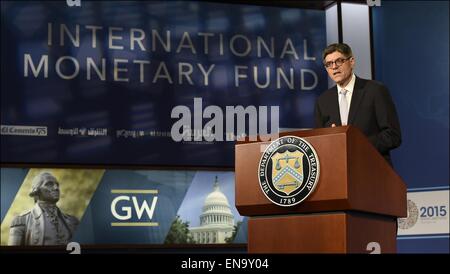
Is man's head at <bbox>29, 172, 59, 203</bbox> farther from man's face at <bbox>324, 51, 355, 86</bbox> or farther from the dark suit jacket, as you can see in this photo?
man's face at <bbox>324, 51, 355, 86</bbox>

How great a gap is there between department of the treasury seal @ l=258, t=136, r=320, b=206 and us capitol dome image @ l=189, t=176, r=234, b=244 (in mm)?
2638

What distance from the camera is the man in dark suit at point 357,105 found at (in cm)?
221

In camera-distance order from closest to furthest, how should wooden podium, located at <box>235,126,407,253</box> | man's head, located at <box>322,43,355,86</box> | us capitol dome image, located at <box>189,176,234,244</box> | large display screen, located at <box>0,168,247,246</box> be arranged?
wooden podium, located at <box>235,126,407,253</box> → man's head, located at <box>322,43,355,86</box> → large display screen, located at <box>0,168,247,246</box> → us capitol dome image, located at <box>189,176,234,244</box>

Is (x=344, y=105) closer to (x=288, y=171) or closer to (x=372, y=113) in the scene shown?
(x=372, y=113)

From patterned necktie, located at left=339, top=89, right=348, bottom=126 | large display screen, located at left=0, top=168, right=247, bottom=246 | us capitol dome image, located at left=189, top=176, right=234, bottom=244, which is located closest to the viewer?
patterned necktie, located at left=339, top=89, right=348, bottom=126

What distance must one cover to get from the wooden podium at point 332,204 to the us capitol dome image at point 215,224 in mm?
2540

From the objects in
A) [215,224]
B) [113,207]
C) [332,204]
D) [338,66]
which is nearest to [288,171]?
[332,204]

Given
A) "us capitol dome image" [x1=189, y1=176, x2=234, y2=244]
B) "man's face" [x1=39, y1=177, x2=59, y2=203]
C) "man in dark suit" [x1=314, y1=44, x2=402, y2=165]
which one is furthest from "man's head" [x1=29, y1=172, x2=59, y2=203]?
"man in dark suit" [x1=314, y1=44, x2=402, y2=165]

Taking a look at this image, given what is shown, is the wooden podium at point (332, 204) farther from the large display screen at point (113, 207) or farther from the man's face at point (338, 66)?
the large display screen at point (113, 207)

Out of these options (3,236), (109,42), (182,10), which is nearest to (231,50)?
(182,10)

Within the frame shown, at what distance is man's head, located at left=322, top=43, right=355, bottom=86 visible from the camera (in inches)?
86.6

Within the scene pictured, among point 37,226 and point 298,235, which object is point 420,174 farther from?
point 298,235

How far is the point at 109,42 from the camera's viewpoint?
4.58m

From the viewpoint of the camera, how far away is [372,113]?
7.47 ft
